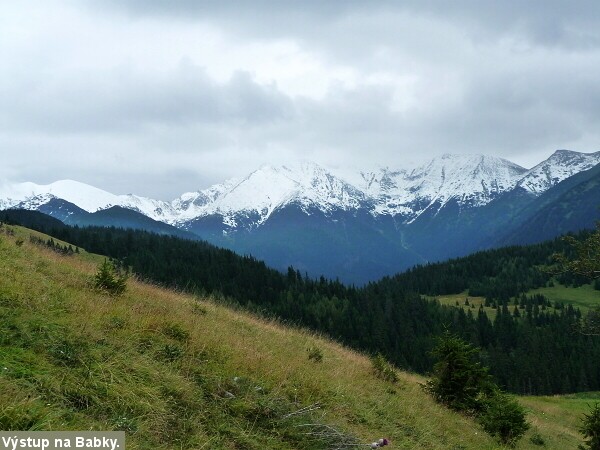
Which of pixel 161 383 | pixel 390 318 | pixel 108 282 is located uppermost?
pixel 108 282

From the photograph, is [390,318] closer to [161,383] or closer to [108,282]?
[108,282]

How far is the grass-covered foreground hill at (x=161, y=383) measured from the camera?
6.58m

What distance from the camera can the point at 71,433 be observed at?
18.7ft

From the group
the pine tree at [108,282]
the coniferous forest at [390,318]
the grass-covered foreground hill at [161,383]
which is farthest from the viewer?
the coniferous forest at [390,318]

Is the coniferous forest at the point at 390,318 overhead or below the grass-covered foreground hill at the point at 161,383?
below

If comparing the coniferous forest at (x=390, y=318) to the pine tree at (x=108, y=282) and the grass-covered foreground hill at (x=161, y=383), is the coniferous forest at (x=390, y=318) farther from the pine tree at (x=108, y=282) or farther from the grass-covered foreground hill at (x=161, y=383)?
the pine tree at (x=108, y=282)

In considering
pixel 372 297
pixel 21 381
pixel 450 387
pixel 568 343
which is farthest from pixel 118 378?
pixel 372 297

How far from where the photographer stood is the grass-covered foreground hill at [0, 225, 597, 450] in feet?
21.6

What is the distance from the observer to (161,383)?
786 centimetres

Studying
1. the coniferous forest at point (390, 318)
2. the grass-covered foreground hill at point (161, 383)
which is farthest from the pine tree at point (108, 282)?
the coniferous forest at point (390, 318)

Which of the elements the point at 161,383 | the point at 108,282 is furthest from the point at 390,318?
the point at 161,383

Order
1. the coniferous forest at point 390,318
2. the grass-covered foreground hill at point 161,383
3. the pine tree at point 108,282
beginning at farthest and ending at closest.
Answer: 1. the coniferous forest at point 390,318
2. the pine tree at point 108,282
3. the grass-covered foreground hill at point 161,383

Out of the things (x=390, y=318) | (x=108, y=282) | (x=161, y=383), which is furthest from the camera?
(x=390, y=318)

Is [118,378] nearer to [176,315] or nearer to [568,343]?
[176,315]
